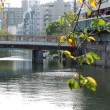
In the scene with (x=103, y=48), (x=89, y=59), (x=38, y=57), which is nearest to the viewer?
(x=89, y=59)

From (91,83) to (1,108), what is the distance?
2591 cm

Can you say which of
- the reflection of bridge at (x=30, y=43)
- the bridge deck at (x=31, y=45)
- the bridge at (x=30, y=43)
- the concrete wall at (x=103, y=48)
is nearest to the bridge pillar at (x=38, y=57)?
the reflection of bridge at (x=30, y=43)

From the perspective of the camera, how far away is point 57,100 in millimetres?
33125

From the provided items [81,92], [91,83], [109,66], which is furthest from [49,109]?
[109,66]

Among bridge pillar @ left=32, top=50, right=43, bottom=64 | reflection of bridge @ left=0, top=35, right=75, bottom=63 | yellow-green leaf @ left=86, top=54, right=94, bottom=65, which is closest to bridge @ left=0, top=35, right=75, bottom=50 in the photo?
reflection of bridge @ left=0, top=35, right=75, bottom=63

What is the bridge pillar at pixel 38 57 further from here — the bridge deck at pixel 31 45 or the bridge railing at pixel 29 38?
the bridge deck at pixel 31 45

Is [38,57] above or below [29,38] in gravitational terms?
below

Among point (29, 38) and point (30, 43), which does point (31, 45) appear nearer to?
point (30, 43)

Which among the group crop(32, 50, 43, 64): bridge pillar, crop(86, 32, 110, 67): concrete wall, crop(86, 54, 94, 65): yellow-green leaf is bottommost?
crop(32, 50, 43, 64): bridge pillar

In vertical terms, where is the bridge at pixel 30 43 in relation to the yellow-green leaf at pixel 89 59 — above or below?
below

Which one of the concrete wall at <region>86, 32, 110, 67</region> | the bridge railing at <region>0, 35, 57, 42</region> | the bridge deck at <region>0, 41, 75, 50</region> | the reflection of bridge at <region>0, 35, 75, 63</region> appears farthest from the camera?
the bridge railing at <region>0, 35, 57, 42</region>

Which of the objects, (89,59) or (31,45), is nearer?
(89,59)

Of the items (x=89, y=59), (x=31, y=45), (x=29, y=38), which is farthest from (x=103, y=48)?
(x=89, y=59)

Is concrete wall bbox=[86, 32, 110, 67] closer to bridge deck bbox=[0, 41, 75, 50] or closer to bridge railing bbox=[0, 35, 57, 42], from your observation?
bridge deck bbox=[0, 41, 75, 50]
